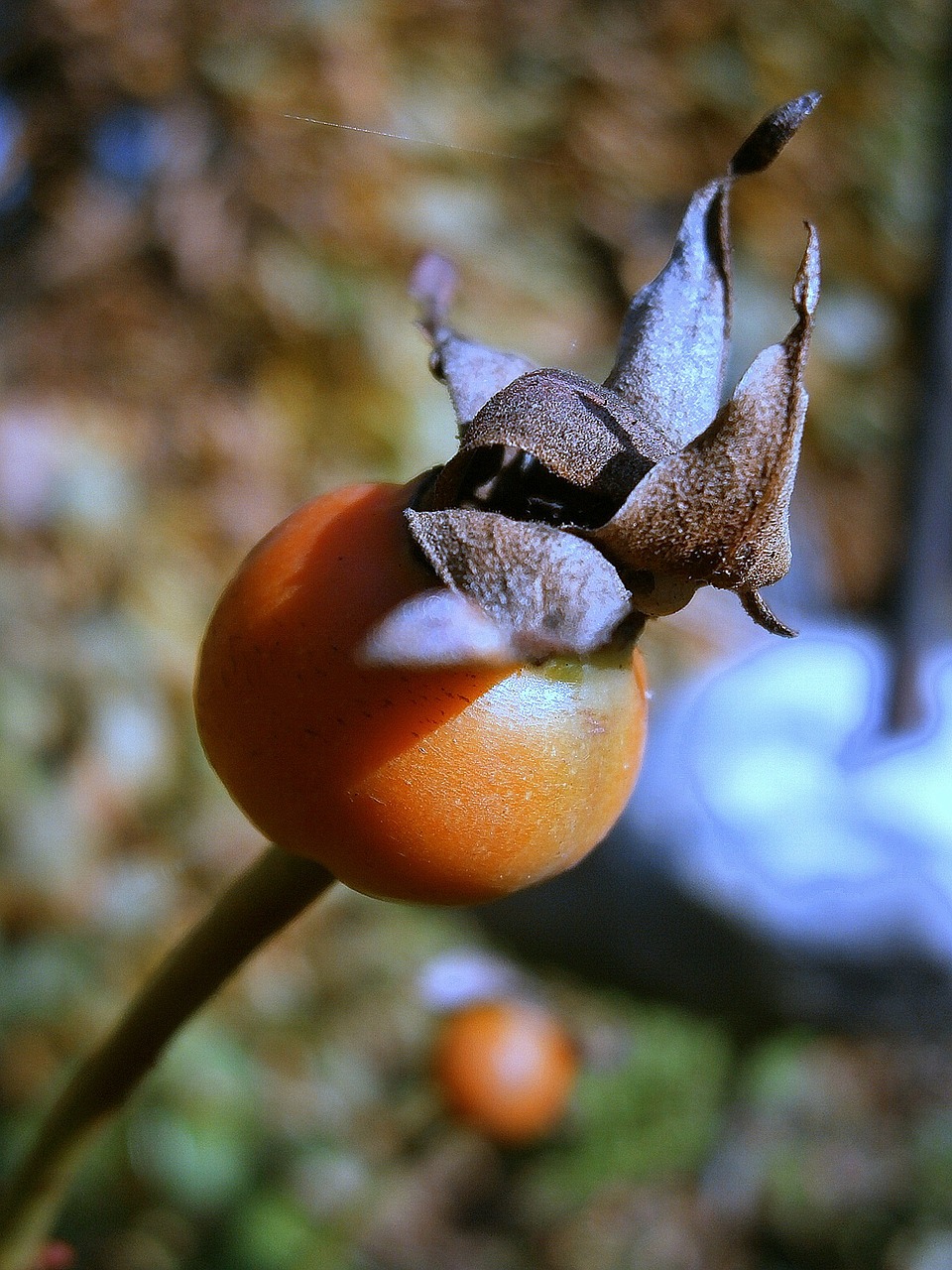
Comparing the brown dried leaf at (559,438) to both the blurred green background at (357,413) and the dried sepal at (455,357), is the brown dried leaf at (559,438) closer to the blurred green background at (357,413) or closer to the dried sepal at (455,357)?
the dried sepal at (455,357)

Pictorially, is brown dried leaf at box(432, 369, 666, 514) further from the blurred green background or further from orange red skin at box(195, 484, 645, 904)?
the blurred green background

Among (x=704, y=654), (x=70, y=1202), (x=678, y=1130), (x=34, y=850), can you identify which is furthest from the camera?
(x=704, y=654)

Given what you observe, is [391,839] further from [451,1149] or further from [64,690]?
[451,1149]

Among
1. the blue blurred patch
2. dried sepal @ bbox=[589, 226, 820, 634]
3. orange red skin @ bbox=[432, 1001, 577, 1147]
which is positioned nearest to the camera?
dried sepal @ bbox=[589, 226, 820, 634]

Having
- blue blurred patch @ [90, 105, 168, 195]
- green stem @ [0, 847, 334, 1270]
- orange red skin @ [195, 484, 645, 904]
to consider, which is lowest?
green stem @ [0, 847, 334, 1270]

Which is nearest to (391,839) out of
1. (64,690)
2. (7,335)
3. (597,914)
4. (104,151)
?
(597,914)

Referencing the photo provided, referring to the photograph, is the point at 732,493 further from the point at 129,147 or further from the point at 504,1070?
the point at 129,147

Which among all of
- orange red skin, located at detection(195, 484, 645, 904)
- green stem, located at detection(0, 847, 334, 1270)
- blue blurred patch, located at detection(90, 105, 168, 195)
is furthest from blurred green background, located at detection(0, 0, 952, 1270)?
orange red skin, located at detection(195, 484, 645, 904)
